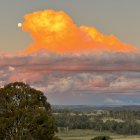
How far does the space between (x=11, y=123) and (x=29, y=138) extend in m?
2.46

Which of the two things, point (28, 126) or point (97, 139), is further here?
point (97, 139)

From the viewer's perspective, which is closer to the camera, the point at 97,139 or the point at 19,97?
the point at 19,97

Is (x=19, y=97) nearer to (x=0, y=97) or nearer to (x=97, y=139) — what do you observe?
(x=0, y=97)

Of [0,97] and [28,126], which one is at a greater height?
[0,97]

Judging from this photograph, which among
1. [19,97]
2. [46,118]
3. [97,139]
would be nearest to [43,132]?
[46,118]

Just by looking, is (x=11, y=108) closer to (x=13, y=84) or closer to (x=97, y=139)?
(x=13, y=84)

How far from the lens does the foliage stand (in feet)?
148

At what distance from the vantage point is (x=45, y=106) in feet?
155

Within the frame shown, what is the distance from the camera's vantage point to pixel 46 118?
46188mm

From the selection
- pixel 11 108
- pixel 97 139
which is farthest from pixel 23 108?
pixel 97 139

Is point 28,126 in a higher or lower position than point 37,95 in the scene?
lower

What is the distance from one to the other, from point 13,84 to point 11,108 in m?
2.62

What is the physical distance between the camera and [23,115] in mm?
45031

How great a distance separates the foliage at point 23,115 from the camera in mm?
45250
